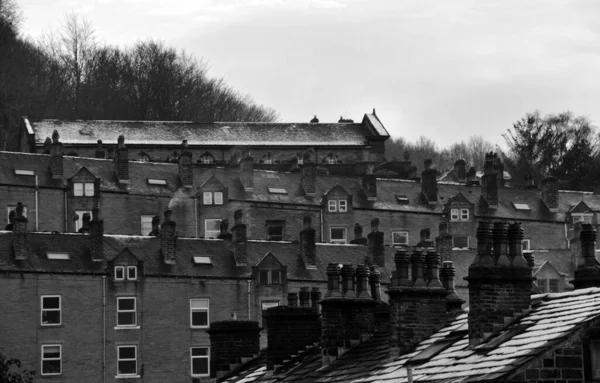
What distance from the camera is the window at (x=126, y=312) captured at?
97625mm

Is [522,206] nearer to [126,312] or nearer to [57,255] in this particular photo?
[126,312]

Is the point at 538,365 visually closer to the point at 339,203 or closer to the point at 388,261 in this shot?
the point at 388,261

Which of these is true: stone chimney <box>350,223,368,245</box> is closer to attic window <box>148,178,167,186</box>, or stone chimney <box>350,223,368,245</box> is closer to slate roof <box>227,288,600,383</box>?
attic window <box>148,178,167,186</box>

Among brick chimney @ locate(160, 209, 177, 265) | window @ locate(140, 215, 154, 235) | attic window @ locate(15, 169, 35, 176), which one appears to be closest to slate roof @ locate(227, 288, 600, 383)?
brick chimney @ locate(160, 209, 177, 265)

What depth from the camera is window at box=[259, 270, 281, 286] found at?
101 metres

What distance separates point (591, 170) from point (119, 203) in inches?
2406

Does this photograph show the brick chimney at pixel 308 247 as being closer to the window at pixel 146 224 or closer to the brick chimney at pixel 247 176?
the window at pixel 146 224

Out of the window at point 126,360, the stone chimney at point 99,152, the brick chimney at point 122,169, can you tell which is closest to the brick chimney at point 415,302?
the window at point 126,360

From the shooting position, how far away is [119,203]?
11462 cm

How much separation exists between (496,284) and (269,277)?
7234 cm

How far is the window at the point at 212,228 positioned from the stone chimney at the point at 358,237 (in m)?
8.66

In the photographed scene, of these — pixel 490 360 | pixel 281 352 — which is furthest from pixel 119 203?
pixel 490 360

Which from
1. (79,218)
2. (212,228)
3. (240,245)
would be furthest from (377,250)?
(79,218)

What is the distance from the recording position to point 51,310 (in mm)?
95938
